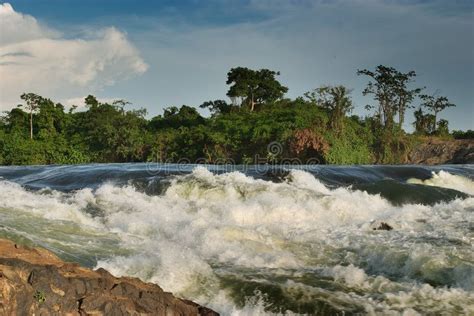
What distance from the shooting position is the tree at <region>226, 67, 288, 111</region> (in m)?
37.8

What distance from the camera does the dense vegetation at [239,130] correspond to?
28844 millimetres

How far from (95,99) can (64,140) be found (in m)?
4.02

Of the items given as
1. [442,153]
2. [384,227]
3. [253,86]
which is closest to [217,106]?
[253,86]

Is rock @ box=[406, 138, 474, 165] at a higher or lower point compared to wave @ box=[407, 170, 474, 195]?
higher

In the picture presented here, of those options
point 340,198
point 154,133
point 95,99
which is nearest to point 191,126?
point 154,133

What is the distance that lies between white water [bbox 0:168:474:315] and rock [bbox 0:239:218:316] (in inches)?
45.9

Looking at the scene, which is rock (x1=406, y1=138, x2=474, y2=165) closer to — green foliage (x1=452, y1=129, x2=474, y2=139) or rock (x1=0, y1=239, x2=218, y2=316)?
green foliage (x1=452, y1=129, x2=474, y2=139)

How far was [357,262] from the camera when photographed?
22.6 feet

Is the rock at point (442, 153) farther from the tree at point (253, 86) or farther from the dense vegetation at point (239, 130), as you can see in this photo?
the tree at point (253, 86)

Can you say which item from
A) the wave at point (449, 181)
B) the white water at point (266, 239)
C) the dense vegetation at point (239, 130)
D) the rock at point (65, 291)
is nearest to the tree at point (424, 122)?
the dense vegetation at point (239, 130)

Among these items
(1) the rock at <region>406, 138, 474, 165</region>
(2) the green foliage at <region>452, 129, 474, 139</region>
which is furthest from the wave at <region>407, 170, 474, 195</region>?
(2) the green foliage at <region>452, 129, 474, 139</region>

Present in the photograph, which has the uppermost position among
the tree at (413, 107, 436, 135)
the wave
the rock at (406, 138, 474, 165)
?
the tree at (413, 107, 436, 135)

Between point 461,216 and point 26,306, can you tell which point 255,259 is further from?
point 461,216

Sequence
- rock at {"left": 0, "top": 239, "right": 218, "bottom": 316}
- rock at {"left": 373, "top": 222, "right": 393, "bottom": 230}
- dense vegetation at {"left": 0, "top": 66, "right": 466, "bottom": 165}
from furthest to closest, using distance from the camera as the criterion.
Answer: dense vegetation at {"left": 0, "top": 66, "right": 466, "bottom": 165}
rock at {"left": 373, "top": 222, "right": 393, "bottom": 230}
rock at {"left": 0, "top": 239, "right": 218, "bottom": 316}
